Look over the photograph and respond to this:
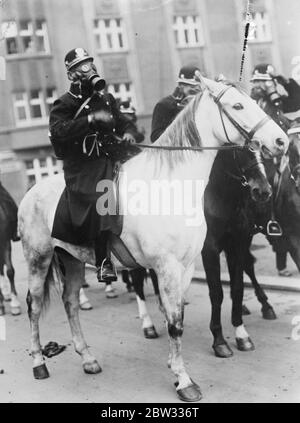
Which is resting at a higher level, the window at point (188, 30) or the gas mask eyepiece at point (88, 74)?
the window at point (188, 30)

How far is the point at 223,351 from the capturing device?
5.29 m

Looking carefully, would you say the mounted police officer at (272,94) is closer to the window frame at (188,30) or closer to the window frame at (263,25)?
the window frame at (263,25)

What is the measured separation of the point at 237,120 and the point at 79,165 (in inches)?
57.9

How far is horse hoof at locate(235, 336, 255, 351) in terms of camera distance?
539 cm

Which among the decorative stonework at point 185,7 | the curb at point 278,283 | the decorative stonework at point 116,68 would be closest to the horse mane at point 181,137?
the curb at point 278,283

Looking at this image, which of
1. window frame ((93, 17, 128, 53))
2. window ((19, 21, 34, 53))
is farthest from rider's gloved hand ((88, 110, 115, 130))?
window ((19, 21, 34, 53))

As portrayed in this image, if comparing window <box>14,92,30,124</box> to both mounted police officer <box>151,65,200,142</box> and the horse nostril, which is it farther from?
the horse nostril

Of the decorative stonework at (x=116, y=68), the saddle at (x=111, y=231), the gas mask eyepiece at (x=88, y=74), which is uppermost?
the decorative stonework at (x=116, y=68)

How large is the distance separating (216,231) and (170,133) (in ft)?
4.12

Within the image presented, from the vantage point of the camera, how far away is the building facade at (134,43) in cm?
1028

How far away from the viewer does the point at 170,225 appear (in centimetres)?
432

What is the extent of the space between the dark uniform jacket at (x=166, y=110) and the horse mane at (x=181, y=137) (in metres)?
1.53

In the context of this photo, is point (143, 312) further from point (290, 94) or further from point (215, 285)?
point (290, 94)
